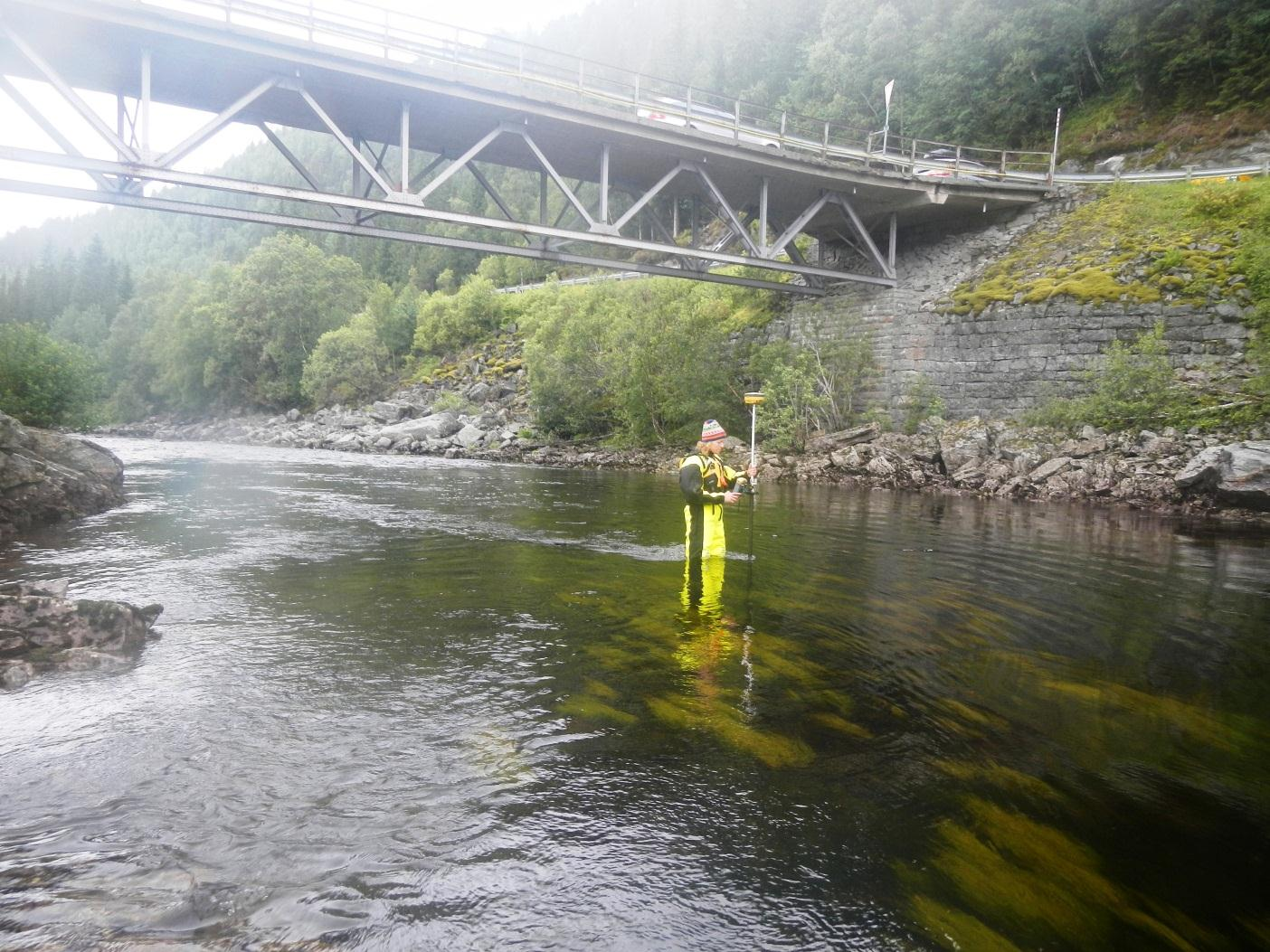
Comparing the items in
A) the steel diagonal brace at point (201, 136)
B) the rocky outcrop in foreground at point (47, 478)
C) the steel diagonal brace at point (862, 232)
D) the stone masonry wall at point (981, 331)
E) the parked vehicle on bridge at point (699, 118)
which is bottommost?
the rocky outcrop in foreground at point (47, 478)

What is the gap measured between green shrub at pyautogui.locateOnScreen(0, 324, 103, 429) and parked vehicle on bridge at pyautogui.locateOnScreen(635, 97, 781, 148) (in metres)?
24.7

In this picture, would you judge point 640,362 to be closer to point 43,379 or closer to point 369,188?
point 369,188

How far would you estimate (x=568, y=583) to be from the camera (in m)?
10.9

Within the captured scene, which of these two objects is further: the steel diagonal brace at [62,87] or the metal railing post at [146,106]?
the metal railing post at [146,106]

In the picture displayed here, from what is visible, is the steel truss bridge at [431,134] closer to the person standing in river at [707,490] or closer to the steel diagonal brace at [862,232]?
the steel diagonal brace at [862,232]

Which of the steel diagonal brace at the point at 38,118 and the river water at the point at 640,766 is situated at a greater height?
the steel diagonal brace at the point at 38,118

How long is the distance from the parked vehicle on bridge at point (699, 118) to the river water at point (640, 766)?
18.8 meters

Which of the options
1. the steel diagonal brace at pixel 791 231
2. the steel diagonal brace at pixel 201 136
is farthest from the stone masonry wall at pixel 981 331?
the steel diagonal brace at pixel 201 136

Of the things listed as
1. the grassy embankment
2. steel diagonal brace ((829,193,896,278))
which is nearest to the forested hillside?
steel diagonal brace ((829,193,896,278))

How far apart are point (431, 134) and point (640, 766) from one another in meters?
25.3

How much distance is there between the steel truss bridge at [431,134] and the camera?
17.5 metres

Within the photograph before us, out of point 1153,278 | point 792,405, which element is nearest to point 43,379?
point 792,405

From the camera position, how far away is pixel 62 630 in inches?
288

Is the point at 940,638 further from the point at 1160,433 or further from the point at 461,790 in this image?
the point at 1160,433
